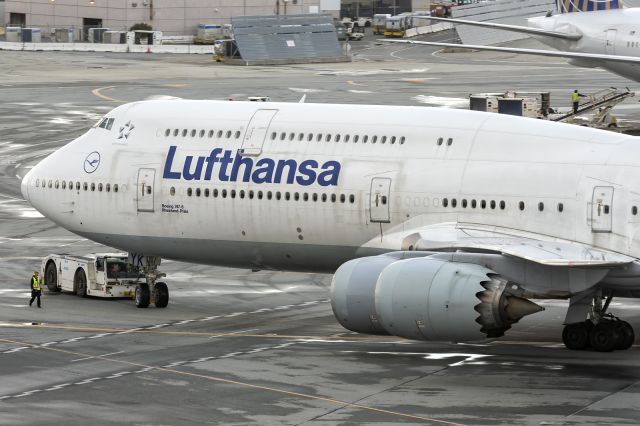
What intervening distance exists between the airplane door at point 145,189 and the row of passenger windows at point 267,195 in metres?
0.73

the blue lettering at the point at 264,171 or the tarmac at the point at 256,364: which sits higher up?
the blue lettering at the point at 264,171

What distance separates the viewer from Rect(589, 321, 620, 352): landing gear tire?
33.6 metres

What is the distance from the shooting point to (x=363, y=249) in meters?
35.8

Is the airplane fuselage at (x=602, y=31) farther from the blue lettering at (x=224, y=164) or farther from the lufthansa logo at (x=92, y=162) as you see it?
the blue lettering at (x=224, y=164)

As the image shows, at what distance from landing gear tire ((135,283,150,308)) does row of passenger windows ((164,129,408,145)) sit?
4.94 meters

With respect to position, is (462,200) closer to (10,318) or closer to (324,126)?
(324,126)

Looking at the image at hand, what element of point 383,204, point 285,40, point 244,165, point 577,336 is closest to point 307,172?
point 244,165

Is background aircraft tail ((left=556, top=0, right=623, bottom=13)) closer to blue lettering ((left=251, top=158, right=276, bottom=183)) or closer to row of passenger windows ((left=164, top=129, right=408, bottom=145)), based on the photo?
row of passenger windows ((left=164, top=129, right=408, bottom=145))

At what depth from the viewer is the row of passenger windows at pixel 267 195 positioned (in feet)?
118

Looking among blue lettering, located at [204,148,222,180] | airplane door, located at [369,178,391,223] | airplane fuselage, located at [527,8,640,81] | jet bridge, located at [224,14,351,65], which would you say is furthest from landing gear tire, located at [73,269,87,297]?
jet bridge, located at [224,14,351,65]

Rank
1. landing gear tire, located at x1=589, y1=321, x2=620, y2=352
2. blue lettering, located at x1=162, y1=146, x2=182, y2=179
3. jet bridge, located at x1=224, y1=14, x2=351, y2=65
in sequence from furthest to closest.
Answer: jet bridge, located at x1=224, y1=14, x2=351, y2=65 < blue lettering, located at x1=162, y1=146, x2=182, y2=179 < landing gear tire, located at x1=589, y1=321, x2=620, y2=352

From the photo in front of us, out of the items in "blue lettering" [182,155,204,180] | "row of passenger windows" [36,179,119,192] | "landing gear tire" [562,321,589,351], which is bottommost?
"landing gear tire" [562,321,589,351]

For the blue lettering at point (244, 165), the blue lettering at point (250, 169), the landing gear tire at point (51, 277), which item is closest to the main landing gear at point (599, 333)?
the blue lettering at point (250, 169)

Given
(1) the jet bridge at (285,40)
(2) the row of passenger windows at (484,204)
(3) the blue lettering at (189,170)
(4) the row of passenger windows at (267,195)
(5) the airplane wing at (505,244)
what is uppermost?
(1) the jet bridge at (285,40)
